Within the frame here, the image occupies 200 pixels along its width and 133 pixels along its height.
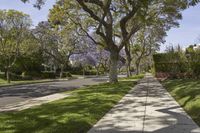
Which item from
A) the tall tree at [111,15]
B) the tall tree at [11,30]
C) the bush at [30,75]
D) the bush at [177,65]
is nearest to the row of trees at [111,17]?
the tall tree at [111,15]

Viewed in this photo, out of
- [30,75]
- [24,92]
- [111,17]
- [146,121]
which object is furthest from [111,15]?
[30,75]

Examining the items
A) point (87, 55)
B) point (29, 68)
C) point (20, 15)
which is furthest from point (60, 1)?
point (87, 55)

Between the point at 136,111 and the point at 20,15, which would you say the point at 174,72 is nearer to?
the point at 20,15

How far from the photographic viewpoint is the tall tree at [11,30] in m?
50.1

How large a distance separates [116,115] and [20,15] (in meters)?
41.4

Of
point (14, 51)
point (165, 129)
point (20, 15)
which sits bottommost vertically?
point (165, 129)

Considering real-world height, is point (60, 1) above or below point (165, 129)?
above

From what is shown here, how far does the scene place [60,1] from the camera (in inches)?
1297

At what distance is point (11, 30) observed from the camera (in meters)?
51.3

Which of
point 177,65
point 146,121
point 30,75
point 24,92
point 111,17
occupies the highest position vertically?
point 111,17

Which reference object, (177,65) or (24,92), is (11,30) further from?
(24,92)

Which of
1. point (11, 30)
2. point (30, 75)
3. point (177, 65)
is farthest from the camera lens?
point (30, 75)

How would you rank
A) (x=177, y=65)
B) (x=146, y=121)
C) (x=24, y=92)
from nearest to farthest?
1. (x=146, y=121)
2. (x=24, y=92)
3. (x=177, y=65)

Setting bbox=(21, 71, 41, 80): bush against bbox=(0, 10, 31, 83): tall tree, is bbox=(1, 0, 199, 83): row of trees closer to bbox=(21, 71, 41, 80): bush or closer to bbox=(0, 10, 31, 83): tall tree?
bbox=(0, 10, 31, 83): tall tree
